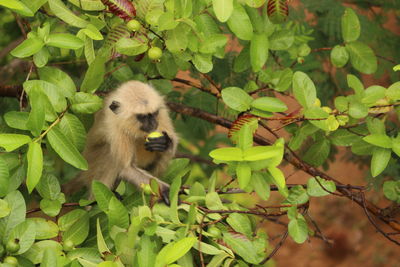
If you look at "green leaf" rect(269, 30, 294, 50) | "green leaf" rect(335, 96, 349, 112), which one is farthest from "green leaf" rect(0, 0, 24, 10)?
Result: "green leaf" rect(335, 96, 349, 112)

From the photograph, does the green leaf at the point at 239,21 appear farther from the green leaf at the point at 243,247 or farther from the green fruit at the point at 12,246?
the green fruit at the point at 12,246

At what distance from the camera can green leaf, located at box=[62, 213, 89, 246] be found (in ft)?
8.04

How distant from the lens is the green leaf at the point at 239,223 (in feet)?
8.13

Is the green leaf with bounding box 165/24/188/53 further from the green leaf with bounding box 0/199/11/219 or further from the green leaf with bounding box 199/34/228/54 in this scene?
the green leaf with bounding box 0/199/11/219

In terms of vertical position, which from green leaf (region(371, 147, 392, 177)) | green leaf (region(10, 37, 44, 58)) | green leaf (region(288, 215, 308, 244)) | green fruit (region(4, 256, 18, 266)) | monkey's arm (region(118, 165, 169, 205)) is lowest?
monkey's arm (region(118, 165, 169, 205))

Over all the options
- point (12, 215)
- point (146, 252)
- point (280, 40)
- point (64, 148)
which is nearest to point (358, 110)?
point (280, 40)

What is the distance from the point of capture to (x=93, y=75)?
8.28ft

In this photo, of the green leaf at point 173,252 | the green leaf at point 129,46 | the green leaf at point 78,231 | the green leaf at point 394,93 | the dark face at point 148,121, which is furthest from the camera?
the dark face at point 148,121

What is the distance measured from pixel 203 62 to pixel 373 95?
0.74 meters

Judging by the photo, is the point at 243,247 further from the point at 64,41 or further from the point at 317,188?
the point at 64,41

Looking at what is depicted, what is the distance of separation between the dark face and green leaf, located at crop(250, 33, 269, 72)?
1020 millimetres

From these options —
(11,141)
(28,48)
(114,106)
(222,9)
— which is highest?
(222,9)

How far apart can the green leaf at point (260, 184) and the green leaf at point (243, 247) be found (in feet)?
0.66

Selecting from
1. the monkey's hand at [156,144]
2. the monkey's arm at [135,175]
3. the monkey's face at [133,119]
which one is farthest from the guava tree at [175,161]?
the monkey's face at [133,119]
